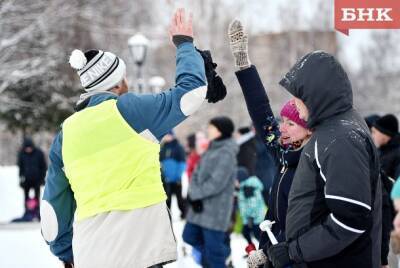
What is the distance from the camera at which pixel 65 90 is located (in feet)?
90.5

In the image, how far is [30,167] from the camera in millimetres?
16484

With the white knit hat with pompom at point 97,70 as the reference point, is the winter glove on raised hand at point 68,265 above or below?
below

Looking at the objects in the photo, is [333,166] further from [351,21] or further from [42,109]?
[42,109]

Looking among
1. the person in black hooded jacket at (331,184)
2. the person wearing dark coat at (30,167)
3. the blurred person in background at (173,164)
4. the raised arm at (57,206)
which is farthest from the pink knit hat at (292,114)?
the person wearing dark coat at (30,167)

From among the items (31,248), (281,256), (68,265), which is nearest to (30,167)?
(31,248)

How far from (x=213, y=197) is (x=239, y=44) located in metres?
4.21

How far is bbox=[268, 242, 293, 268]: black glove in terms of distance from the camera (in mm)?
3400

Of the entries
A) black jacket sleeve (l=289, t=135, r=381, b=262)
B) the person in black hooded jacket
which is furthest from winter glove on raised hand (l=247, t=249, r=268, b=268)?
black jacket sleeve (l=289, t=135, r=381, b=262)

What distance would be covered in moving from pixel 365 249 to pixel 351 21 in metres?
1.45

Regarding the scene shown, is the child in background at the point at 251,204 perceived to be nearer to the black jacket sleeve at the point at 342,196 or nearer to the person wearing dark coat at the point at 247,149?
the person wearing dark coat at the point at 247,149

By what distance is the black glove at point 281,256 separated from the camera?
340 centimetres

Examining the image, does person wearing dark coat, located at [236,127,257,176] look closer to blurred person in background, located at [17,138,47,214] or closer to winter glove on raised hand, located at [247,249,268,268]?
blurred person in background, located at [17,138,47,214]

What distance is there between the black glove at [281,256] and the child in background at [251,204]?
6.25m

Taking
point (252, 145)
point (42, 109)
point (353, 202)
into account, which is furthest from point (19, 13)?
point (353, 202)
